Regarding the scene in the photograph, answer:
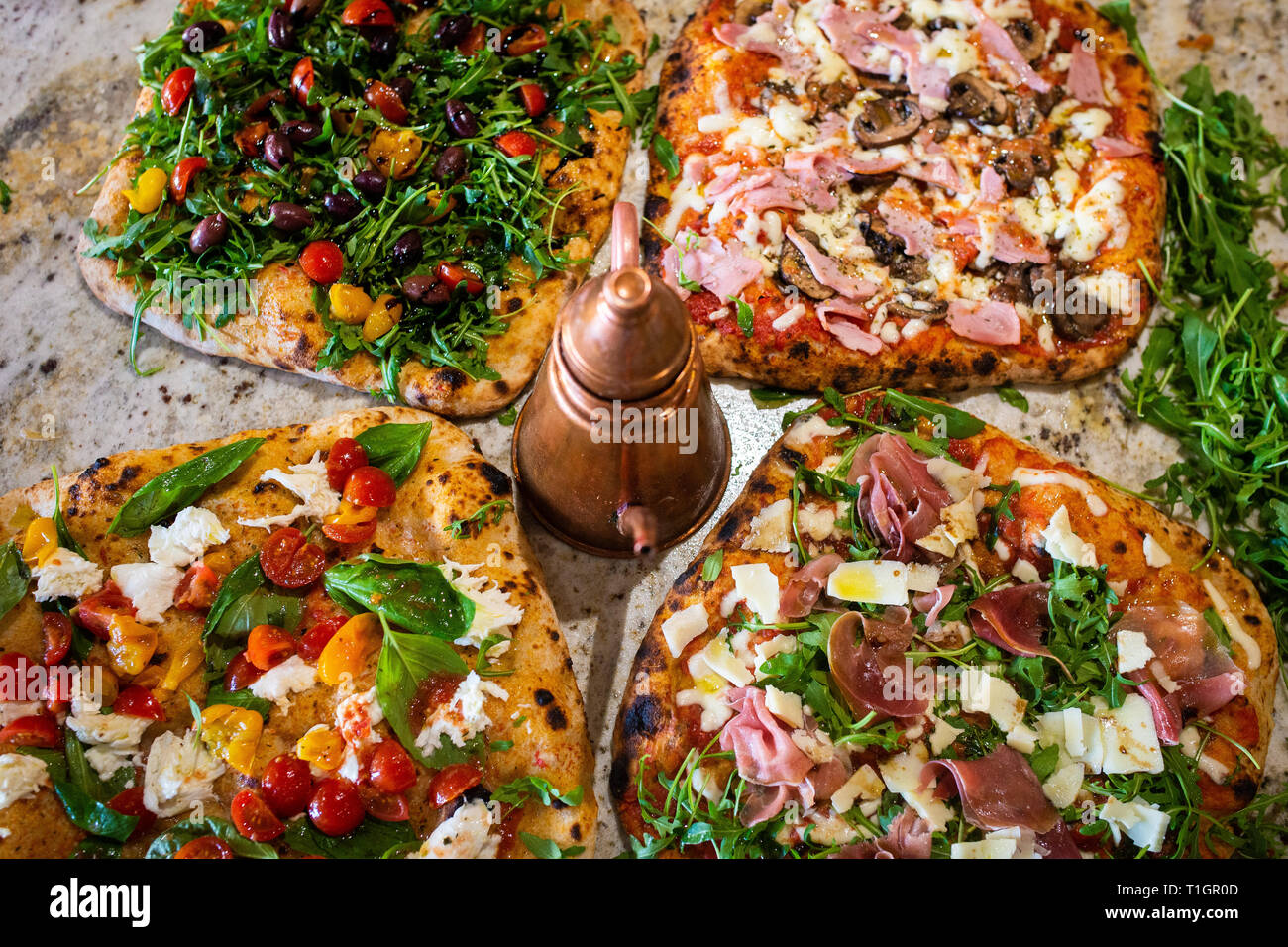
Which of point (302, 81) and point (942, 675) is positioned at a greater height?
point (302, 81)

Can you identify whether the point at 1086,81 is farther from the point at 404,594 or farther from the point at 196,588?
the point at 196,588

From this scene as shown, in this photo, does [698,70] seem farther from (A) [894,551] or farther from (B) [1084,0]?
(A) [894,551]

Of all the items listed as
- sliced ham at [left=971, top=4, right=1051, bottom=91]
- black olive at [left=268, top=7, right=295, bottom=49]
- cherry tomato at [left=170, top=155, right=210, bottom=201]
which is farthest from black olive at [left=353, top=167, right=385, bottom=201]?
Answer: sliced ham at [left=971, top=4, right=1051, bottom=91]

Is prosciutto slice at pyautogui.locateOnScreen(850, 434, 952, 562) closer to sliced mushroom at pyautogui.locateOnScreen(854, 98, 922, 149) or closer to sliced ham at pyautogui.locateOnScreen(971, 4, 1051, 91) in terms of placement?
sliced mushroom at pyautogui.locateOnScreen(854, 98, 922, 149)

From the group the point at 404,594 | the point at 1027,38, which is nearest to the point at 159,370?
the point at 404,594

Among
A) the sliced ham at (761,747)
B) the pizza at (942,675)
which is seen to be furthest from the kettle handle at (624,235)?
the sliced ham at (761,747)

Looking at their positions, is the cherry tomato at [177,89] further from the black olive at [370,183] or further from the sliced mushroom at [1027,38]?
the sliced mushroom at [1027,38]
